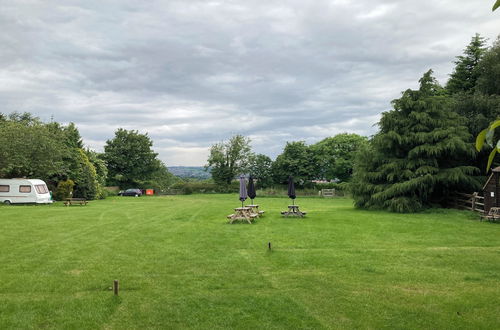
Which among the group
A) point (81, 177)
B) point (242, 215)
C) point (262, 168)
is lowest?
point (242, 215)

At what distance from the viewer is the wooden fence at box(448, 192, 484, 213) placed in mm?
23042

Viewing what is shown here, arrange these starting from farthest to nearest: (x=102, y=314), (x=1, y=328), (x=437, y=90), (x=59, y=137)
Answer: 1. (x=437, y=90)
2. (x=59, y=137)
3. (x=102, y=314)
4. (x=1, y=328)

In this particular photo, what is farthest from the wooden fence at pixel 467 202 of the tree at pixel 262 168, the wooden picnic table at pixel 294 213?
the tree at pixel 262 168

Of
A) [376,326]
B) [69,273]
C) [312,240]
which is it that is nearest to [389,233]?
[312,240]

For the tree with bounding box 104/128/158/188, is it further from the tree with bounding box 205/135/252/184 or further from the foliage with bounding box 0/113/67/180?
the foliage with bounding box 0/113/67/180

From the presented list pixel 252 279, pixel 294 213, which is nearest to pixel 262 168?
pixel 294 213

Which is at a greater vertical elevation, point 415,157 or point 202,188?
point 415,157

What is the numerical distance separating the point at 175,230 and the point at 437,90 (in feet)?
116

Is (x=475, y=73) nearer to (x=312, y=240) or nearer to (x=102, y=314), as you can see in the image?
(x=312, y=240)

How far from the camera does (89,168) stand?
4438cm

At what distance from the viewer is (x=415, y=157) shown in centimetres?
2583

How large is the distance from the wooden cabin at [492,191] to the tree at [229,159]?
5319cm

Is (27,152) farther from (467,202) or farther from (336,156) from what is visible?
(336,156)

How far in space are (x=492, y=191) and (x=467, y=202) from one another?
3.92 m
